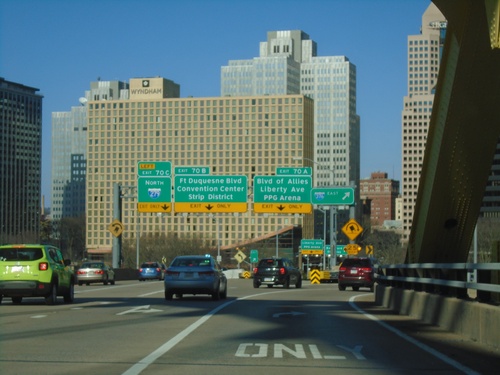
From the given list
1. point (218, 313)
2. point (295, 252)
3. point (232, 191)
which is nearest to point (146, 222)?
point (295, 252)

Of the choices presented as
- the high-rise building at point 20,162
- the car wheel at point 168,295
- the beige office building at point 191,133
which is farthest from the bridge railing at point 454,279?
the high-rise building at point 20,162

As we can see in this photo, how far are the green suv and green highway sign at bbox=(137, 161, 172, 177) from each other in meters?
30.7

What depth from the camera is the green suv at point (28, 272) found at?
80.9 ft

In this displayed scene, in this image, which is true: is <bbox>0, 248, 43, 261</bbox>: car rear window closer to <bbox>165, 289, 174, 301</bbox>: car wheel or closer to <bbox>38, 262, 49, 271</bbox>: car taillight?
<bbox>38, 262, 49, 271</bbox>: car taillight

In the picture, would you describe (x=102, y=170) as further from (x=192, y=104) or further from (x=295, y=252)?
(x=295, y=252)

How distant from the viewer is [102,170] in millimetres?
133125

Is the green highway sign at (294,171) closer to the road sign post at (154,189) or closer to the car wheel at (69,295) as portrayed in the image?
→ the road sign post at (154,189)

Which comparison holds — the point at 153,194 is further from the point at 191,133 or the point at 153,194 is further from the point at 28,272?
the point at 191,133

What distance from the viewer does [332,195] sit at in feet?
181

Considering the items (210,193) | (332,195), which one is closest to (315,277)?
(332,195)

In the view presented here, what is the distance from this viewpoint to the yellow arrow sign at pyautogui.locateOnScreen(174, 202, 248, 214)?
5553 cm

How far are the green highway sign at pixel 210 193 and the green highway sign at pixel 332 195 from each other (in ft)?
14.3

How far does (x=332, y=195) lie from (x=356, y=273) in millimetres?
11863

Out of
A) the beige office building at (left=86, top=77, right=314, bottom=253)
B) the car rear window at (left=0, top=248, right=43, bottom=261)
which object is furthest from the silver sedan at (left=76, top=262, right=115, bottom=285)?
the beige office building at (left=86, top=77, right=314, bottom=253)
